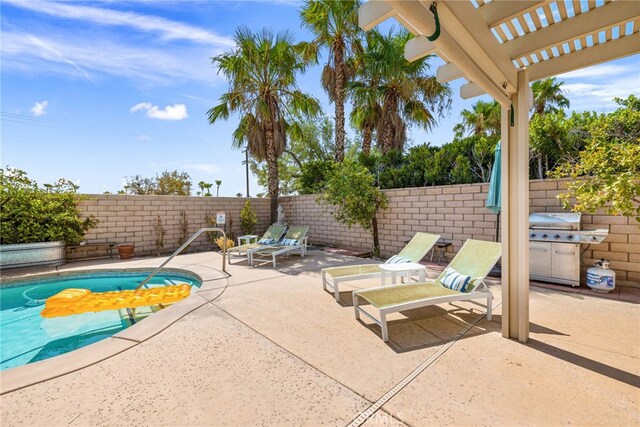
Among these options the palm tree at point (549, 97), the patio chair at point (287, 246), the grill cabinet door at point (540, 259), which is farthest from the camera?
the palm tree at point (549, 97)

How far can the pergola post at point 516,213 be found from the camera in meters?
2.88

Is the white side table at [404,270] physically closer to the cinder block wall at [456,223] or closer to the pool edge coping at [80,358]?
the cinder block wall at [456,223]

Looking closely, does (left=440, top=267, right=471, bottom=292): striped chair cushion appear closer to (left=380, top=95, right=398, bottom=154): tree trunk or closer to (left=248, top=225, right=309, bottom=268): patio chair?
(left=248, top=225, right=309, bottom=268): patio chair

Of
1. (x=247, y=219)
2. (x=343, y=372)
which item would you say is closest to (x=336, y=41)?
(x=247, y=219)

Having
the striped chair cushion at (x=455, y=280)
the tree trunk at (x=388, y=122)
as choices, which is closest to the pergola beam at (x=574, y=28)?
the striped chair cushion at (x=455, y=280)

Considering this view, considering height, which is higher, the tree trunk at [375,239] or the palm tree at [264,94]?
the palm tree at [264,94]

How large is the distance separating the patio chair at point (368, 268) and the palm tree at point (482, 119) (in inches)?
343

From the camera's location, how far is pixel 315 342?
306cm

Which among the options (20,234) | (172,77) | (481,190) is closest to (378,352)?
Result: (481,190)

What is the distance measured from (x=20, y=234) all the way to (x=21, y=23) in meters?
4.91

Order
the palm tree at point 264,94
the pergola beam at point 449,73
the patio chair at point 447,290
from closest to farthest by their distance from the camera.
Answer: the pergola beam at point 449,73, the patio chair at point 447,290, the palm tree at point 264,94

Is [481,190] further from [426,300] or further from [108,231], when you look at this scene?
[108,231]

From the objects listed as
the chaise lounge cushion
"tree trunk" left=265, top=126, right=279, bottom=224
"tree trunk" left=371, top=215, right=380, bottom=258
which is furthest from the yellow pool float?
"tree trunk" left=265, top=126, right=279, bottom=224

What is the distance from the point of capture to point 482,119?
40.7 ft
